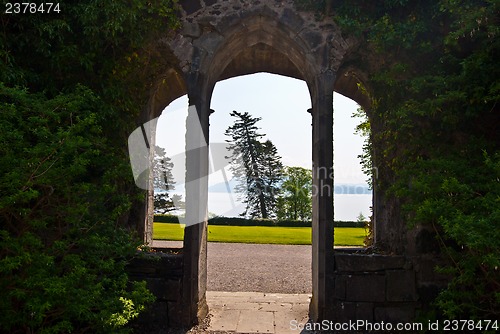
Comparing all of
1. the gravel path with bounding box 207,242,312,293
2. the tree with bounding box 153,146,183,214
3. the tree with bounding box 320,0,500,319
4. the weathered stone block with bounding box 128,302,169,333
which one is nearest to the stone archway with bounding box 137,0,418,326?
the weathered stone block with bounding box 128,302,169,333

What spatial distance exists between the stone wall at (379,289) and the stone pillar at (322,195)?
114 millimetres

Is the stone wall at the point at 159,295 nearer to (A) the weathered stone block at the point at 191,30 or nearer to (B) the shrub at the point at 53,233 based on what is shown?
(B) the shrub at the point at 53,233

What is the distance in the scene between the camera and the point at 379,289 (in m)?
4.27

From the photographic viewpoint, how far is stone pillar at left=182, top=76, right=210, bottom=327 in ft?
14.0

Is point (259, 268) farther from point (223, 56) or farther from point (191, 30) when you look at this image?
point (191, 30)

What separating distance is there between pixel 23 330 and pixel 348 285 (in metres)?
3.21

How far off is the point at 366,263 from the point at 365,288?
28 centimetres

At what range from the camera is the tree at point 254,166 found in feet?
101

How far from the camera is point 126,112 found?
15.5 ft

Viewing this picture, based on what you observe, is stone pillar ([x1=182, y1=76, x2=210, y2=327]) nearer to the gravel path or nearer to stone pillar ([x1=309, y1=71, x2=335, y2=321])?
stone pillar ([x1=309, y1=71, x2=335, y2=321])

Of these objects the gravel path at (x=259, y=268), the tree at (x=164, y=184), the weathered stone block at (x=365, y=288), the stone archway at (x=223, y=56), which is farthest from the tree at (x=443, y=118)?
the tree at (x=164, y=184)

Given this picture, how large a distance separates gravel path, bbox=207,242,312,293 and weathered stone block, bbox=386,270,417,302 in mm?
2017

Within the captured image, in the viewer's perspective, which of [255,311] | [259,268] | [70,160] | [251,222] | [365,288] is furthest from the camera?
[251,222]

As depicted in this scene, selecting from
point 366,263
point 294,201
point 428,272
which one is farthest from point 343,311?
point 294,201
